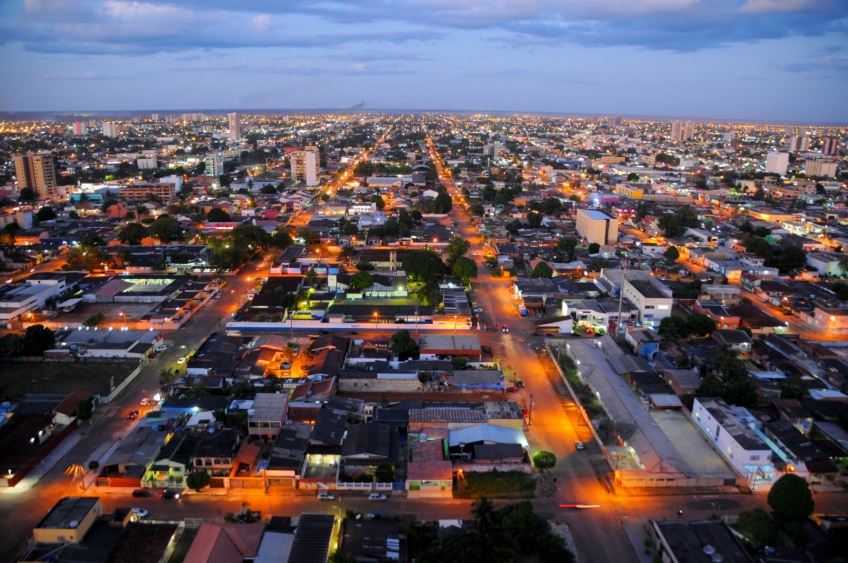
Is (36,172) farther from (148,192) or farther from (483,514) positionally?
(483,514)

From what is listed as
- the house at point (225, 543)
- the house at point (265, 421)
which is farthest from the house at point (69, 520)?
the house at point (265, 421)

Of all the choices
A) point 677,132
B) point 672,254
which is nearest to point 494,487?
point 672,254

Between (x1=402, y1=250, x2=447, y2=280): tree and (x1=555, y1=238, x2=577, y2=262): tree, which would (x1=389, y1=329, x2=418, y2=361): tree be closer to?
(x1=402, y1=250, x2=447, y2=280): tree

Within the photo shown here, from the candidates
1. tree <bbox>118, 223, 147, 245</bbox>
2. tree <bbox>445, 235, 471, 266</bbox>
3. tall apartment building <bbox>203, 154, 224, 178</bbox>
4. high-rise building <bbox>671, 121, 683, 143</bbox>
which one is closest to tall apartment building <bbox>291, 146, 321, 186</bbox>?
tall apartment building <bbox>203, 154, 224, 178</bbox>

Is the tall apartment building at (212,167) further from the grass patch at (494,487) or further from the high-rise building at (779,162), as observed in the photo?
the high-rise building at (779,162)

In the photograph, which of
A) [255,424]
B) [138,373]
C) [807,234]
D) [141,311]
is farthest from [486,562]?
[807,234]

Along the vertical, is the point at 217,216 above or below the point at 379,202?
below

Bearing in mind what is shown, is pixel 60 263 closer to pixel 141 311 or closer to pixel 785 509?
pixel 141 311
